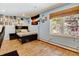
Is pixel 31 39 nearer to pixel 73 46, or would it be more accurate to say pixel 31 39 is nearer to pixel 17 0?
pixel 73 46

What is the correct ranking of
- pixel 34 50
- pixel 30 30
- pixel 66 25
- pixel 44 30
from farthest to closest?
pixel 44 30 < pixel 30 30 < pixel 66 25 < pixel 34 50

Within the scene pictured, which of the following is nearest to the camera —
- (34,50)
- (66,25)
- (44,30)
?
(34,50)

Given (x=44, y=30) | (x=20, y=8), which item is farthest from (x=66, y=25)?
(x=20, y=8)

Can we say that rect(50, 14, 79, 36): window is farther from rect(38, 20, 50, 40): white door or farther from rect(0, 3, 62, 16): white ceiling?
rect(0, 3, 62, 16): white ceiling

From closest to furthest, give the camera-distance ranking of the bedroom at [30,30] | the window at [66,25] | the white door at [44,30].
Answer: the bedroom at [30,30] → the window at [66,25] → the white door at [44,30]

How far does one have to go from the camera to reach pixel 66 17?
2.40m

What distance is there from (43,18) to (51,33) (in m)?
0.85

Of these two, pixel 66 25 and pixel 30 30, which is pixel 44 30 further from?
pixel 66 25

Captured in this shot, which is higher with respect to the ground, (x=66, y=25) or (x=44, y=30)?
(x=66, y=25)

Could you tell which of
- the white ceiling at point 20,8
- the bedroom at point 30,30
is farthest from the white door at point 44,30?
the white ceiling at point 20,8

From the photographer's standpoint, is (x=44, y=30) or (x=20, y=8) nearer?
(x=20, y=8)

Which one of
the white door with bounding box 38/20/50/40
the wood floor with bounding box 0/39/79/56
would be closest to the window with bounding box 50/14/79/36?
the white door with bounding box 38/20/50/40

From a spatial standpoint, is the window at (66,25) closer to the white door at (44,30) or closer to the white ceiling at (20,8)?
the white door at (44,30)

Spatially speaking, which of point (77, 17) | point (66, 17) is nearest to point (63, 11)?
point (66, 17)
